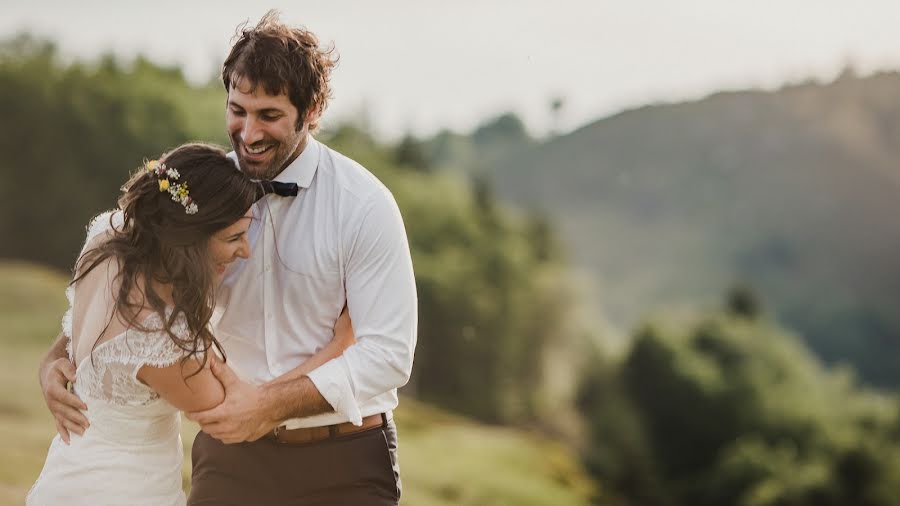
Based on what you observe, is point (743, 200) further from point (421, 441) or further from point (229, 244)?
point (229, 244)

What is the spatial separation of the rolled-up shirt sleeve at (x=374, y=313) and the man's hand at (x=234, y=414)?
0.67 feet

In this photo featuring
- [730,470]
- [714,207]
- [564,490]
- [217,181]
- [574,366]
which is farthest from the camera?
[714,207]

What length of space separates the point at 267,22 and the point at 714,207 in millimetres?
102212

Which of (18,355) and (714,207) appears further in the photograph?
(714,207)

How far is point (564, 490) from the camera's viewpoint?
36.1m

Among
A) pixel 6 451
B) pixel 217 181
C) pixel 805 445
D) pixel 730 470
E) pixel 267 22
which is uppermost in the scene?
pixel 805 445

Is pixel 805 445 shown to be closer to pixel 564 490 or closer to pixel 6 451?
pixel 564 490

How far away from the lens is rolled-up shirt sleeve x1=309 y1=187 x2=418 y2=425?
137 inches

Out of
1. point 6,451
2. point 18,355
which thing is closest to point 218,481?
point 6,451

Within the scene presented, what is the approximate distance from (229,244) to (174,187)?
0.85 ft

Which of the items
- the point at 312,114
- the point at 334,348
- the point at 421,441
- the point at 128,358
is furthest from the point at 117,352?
the point at 421,441

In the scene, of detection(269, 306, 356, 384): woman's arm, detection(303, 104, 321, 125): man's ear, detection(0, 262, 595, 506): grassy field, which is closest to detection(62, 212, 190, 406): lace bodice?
detection(269, 306, 356, 384): woman's arm

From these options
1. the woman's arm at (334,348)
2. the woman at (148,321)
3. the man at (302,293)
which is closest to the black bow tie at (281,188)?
the man at (302,293)

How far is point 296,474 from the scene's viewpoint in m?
3.75
